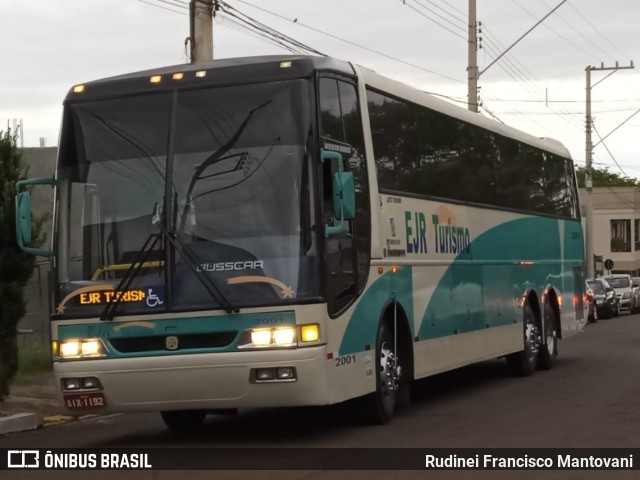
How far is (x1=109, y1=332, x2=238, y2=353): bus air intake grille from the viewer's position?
1140cm

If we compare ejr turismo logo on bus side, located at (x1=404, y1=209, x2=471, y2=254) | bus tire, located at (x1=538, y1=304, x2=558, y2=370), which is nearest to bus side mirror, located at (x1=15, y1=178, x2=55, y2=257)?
ejr turismo logo on bus side, located at (x1=404, y1=209, x2=471, y2=254)

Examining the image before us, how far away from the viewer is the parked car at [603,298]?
46.0 metres

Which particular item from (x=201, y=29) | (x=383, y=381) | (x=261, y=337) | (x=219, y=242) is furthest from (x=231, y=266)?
(x=201, y=29)

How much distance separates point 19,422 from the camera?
14.9m

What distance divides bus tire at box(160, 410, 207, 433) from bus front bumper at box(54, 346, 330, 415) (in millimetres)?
1882

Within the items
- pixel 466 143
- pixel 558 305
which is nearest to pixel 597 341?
pixel 558 305

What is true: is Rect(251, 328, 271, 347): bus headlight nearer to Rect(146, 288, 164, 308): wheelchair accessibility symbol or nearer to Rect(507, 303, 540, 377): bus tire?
Rect(146, 288, 164, 308): wheelchair accessibility symbol

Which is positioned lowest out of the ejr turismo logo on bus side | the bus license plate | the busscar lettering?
the bus license plate

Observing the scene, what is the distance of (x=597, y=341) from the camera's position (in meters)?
29.4

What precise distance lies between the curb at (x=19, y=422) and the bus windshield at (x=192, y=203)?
132 inches

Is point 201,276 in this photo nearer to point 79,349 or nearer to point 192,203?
point 192,203

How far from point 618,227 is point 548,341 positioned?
74917mm

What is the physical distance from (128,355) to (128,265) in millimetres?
811

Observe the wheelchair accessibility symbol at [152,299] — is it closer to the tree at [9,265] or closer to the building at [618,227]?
the tree at [9,265]
